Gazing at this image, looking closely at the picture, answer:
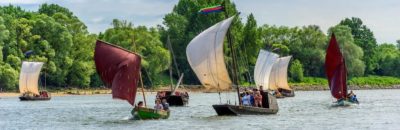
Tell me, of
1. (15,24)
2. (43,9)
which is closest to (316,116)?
(15,24)

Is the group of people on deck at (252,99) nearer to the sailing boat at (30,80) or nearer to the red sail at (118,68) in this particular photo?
the red sail at (118,68)

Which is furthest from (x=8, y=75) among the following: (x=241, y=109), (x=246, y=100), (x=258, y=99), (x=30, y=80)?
(x=241, y=109)

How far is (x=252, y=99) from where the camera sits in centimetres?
7212

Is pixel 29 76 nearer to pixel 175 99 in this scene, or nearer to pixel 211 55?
pixel 175 99

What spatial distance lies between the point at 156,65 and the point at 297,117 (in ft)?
319

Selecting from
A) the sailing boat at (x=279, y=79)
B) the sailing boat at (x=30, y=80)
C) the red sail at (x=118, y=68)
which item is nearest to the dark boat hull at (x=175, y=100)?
the sailing boat at (x=279, y=79)

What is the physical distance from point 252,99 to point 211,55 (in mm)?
6741

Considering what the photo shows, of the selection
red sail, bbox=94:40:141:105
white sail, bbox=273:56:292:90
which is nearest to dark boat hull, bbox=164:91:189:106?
red sail, bbox=94:40:141:105

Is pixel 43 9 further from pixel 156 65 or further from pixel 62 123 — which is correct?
pixel 62 123

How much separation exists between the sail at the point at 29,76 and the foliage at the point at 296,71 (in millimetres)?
74026

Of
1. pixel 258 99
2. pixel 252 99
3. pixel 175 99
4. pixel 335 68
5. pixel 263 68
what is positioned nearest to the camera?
pixel 258 99

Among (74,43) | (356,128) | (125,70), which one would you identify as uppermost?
(74,43)

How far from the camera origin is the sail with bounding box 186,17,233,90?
6706 cm

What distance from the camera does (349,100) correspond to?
9306 cm
